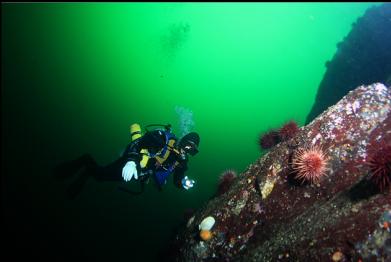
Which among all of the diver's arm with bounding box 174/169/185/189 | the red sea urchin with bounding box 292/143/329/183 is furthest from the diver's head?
the red sea urchin with bounding box 292/143/329/183

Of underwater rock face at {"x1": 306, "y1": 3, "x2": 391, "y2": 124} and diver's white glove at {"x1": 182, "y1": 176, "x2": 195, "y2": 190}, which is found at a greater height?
underwater rock face at {"x1": 306, "y1": 3, "x2": 391, "y2": 124}

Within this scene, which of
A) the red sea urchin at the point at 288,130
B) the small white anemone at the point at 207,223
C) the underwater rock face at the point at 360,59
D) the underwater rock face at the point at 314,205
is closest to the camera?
the underwater rock face at the point at 314,205

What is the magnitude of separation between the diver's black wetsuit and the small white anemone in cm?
203

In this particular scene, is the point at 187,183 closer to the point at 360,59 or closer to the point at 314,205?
the point at 314,205

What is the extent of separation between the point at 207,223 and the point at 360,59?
1586 centimetres

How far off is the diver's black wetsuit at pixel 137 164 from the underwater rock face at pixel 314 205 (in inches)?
68.3

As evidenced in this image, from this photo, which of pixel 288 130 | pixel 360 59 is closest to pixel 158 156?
pixel 288 130

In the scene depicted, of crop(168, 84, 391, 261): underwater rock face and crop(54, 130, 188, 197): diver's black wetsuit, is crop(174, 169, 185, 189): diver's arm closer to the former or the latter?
crop(54, 130, 188, 197): diver's black wetsuit

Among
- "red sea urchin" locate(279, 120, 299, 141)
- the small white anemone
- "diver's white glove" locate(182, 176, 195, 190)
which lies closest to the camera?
the small white anemone

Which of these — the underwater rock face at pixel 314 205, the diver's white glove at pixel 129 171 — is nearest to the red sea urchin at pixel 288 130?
the underwater rock face at pixel 314 205

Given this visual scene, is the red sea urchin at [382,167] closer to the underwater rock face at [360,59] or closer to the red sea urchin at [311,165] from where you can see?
the red sea urchin at [311,165]

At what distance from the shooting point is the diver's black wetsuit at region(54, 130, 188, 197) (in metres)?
8.08

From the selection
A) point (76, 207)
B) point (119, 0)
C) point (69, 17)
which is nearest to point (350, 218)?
point (76, 207)

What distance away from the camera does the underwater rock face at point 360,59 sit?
16.4 m
